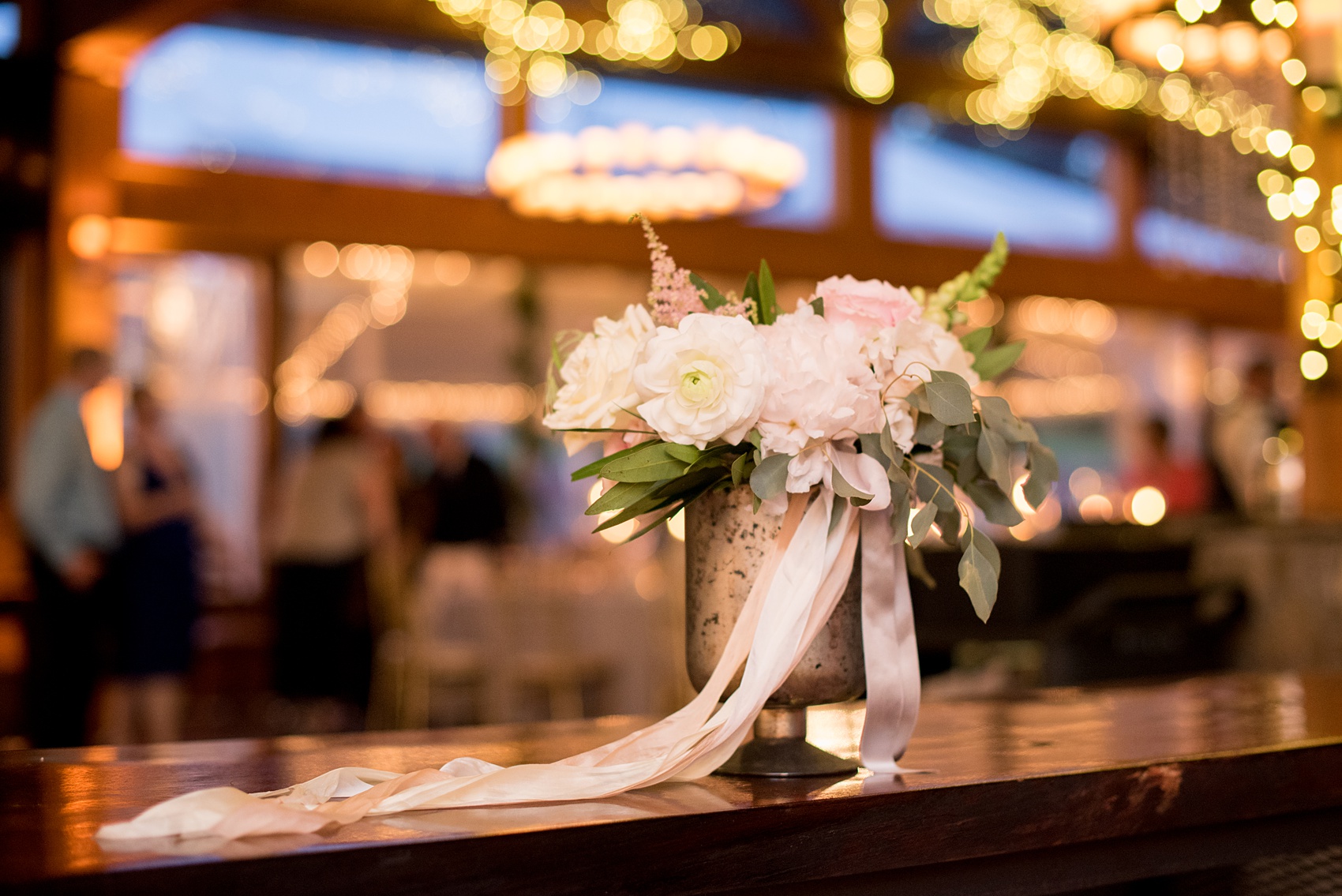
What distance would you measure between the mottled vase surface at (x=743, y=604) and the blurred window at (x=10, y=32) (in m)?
5.83

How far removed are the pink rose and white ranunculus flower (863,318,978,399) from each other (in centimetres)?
1

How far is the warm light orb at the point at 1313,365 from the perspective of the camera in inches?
171

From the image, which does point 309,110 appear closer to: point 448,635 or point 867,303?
point 448,635

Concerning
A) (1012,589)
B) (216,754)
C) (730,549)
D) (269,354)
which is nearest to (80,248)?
(269,354)

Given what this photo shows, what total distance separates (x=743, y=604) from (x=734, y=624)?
0.02 meters

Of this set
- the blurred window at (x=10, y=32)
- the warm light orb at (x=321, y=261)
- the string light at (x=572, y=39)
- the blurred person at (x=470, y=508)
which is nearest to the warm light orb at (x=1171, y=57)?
the string light at (x=572, y=39)

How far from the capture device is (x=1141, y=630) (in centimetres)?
425

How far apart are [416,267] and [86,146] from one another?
4702mm

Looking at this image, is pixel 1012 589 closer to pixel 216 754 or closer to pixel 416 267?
pixel 216 754

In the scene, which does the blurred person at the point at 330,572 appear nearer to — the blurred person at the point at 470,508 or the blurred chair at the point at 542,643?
the blurred person at the point at 470,508

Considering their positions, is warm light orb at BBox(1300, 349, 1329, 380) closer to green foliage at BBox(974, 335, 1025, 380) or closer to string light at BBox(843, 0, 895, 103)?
green foliage at BBox(974, 335, 1025, 380)

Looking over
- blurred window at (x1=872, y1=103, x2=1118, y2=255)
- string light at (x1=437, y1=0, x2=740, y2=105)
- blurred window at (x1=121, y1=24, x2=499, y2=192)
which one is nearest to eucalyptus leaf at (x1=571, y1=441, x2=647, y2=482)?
string light at (x1=437, y1=0, x2=740, y2=105)

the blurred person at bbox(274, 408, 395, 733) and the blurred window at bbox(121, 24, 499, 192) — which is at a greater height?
the blurred window at bbox(121, 24, 499, 192)

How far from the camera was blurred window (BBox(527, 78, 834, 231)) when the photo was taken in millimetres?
7746
